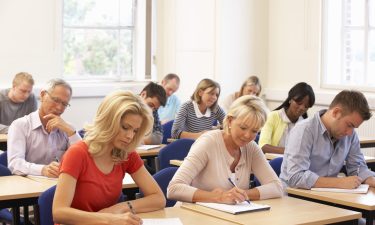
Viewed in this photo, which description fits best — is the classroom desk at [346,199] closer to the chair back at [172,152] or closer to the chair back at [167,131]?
the chair back at [172,152]

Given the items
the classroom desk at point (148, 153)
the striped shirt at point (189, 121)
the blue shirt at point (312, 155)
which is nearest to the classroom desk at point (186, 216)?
the blue shirt at point (312, 155)

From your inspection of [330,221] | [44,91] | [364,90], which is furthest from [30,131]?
[364,90]

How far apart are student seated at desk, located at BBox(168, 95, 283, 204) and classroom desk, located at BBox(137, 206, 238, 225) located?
214 mm

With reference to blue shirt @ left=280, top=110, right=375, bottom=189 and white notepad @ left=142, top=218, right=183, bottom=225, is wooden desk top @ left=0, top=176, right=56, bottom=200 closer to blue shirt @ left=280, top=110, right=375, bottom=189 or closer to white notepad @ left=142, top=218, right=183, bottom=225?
white notepad @ left=142, top=218, right=183, bottom=225

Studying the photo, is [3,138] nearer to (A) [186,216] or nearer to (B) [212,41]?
(A) [186,216]

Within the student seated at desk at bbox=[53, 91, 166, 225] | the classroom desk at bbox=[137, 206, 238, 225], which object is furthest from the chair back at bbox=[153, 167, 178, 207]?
the student seated at desk at bbox=[53, 91, 166, 225]

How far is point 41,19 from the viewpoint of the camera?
8.57 meters

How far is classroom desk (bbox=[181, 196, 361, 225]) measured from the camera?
3128 mm

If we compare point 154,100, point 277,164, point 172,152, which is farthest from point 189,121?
point 277,164

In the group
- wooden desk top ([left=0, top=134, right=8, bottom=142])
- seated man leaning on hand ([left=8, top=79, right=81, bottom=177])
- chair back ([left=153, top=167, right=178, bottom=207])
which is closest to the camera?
chair back ([left=153, top=167, right=178, bottom=207])

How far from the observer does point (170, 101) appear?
858 cm

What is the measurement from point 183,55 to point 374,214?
20.1 feet

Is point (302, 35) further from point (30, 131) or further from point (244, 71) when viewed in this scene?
point (30, 131)

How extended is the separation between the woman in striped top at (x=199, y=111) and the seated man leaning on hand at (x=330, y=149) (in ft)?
7.94
